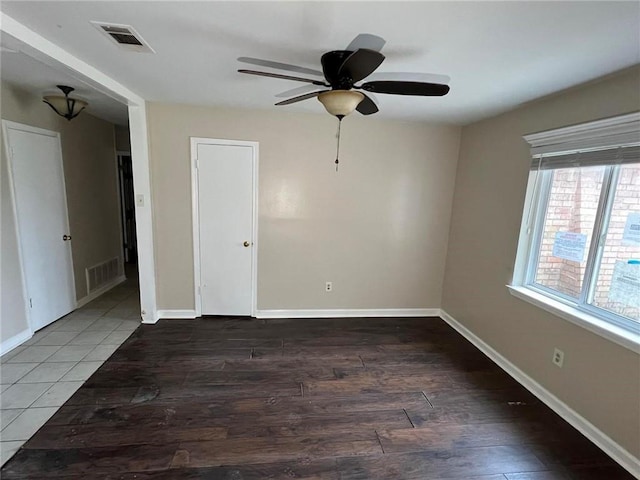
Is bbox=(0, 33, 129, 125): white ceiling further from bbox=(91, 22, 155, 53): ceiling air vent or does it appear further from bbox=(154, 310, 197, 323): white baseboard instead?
bbox=(154, 310, 197, 323): white baseboard

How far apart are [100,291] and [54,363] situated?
1818mm

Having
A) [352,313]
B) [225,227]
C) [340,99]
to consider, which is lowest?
[352,313]

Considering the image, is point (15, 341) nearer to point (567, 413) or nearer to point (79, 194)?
point (79, 194)

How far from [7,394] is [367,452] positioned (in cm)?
254

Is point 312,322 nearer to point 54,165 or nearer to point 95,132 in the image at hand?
point 54,165

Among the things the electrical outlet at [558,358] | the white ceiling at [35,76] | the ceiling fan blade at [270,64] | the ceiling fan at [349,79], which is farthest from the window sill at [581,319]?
the white ceiling at [35,76]

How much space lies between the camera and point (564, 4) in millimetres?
1229

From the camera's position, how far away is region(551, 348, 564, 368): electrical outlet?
7.11 ft

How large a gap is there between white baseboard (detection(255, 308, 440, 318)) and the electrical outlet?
163 centimetres

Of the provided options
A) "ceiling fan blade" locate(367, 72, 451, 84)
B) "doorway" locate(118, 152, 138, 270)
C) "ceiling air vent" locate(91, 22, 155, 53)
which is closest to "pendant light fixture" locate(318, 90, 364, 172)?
"ceiling fan blade" locate(367, 72, 451, 84)

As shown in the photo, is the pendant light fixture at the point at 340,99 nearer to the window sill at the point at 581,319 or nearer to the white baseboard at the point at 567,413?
the window sill at the point at 581,319

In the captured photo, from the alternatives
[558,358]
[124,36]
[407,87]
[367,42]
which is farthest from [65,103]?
[558,358]

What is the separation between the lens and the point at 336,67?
66.6 inches

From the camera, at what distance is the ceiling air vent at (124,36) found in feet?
5.09
